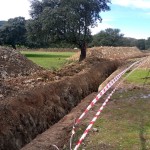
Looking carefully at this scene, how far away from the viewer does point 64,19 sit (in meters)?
35.9

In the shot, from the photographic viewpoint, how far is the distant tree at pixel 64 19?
117ft

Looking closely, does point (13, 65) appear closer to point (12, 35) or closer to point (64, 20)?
point (64, 20)

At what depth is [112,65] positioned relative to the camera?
3164 centimetres

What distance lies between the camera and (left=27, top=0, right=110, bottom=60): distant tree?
35747 millimetres

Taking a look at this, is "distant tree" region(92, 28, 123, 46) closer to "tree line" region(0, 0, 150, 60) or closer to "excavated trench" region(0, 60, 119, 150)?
"tree line" region(0, 0, 150, 60)

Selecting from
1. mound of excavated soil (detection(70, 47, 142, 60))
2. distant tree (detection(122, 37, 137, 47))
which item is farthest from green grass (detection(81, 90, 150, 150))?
distant tree (detection(122, 37, 137, 47))

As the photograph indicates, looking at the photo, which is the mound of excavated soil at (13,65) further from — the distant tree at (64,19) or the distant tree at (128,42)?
the distant tree at (128,42)

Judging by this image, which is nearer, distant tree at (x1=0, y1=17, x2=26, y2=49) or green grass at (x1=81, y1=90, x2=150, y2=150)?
green grass at (x1=81, y1=90, x2=150, y2=150)

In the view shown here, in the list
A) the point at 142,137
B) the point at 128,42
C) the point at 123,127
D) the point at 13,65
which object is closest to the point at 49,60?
the point at 13,65

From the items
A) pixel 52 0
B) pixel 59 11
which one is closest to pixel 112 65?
pixel 59 11

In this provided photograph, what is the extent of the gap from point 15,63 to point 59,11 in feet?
49.1

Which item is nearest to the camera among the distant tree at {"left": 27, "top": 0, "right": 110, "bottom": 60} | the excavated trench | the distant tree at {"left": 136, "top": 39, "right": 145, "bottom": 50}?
the excavated trench

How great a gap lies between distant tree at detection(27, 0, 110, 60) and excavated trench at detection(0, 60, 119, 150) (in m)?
18.6

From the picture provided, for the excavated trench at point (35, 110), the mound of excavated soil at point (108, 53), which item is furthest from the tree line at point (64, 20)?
the excavated trench at point (35, 110)
